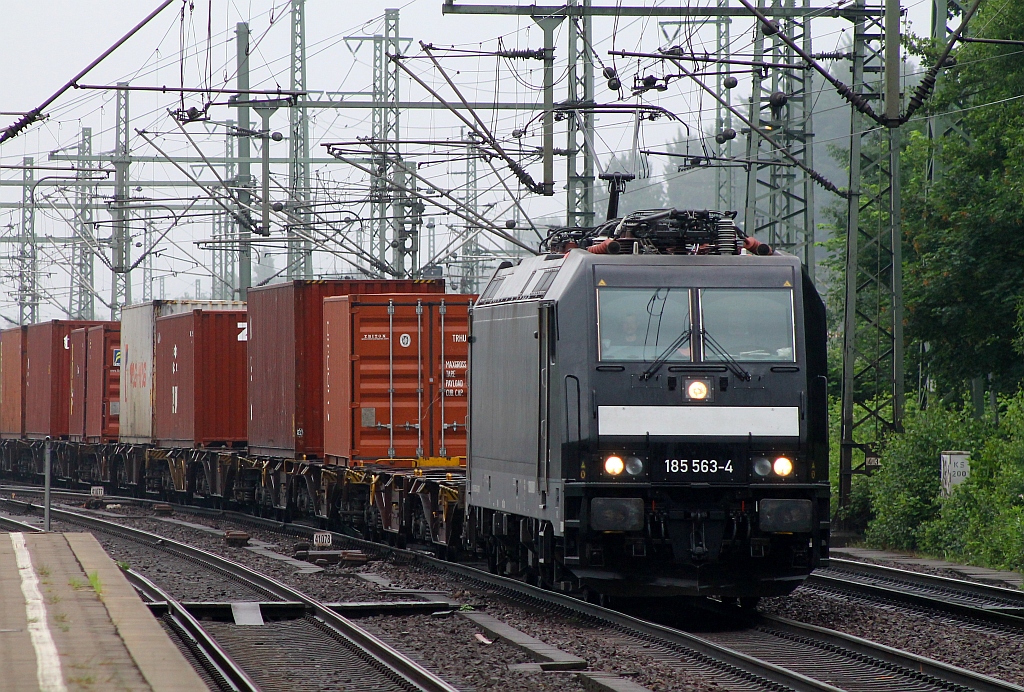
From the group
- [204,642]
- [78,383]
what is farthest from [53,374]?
[204,642]

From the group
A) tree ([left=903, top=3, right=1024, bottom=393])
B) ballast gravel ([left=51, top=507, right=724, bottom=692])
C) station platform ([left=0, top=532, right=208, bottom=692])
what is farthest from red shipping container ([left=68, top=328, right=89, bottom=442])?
station platform ([left=0, top=532, right=208, bottom=692])

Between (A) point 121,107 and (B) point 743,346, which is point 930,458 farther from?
(A) point 121,107

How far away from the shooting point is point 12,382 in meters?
44.7

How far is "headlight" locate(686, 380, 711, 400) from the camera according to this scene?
12.5 m

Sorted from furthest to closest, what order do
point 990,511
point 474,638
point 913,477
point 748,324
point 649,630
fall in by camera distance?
point 913,477
point 990,511
point 748,324
point 474,638
point 649,630

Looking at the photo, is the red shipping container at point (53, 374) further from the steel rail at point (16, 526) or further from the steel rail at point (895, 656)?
the steel rail at point (895, 656)

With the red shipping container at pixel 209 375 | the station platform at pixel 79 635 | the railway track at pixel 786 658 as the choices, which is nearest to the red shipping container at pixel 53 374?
the red shipping container at pixel 209 375

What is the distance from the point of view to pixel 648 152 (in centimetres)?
2517

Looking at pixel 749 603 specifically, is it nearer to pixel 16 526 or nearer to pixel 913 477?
pixel 913 477

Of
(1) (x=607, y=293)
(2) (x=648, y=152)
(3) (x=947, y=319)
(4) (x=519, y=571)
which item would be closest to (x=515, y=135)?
(2) (x=648, y=152)

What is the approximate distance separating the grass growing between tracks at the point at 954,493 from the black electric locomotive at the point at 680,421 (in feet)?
20.4

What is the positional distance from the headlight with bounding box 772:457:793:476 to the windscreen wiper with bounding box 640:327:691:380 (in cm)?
121

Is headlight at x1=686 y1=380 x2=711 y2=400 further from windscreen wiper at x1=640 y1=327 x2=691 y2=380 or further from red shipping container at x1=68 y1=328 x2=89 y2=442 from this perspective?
red shipping container at x1=68 y1=328 x2=89 y2=442

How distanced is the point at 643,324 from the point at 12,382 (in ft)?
117
